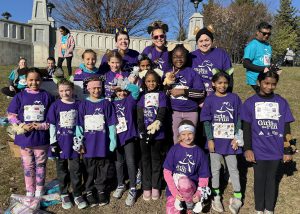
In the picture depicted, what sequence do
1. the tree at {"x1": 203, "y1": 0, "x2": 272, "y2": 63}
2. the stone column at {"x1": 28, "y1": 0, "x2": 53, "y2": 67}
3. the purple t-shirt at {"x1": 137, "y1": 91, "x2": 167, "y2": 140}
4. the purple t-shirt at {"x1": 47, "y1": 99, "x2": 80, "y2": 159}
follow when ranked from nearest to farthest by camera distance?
1. the purple t-shirt at {"x1": 47, "y1": 99, "x2": 80, "y2": 159}
2. the purple t-shirt at {"x1": 137, "y1": 91, "x2": 167, "y2": 140}
3. the stone column at {"x1": 28, "y1": 0, "x2": 53, "y2": 67}
4. the tree at {"x1": 203, "y1": 0, "x2": 272, "y2": 63}

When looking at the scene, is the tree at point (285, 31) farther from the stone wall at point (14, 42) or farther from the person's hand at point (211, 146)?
the person's hand at point (211, 146)

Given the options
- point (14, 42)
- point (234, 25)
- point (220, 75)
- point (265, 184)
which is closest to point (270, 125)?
point (265, 184)

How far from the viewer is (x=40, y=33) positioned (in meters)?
18.8

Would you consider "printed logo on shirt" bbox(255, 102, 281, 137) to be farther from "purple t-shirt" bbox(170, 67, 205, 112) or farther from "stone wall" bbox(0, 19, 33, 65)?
"stone wall" bbox(0, 19, 33, 65)

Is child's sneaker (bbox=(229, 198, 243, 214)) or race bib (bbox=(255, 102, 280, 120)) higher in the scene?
race bib (bbox=(255, 102, 280, 120))

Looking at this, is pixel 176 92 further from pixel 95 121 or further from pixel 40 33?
pixel 40 33

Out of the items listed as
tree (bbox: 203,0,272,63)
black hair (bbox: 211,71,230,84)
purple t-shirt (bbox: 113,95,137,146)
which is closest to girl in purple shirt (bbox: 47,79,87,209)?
purple t-shirt (bbox: 113,95,137,146)

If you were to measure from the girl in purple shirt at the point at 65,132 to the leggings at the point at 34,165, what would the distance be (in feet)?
0.85

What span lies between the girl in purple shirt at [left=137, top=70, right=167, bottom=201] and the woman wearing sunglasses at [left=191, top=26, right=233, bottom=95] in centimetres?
67

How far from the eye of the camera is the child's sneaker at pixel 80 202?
14.2 feet

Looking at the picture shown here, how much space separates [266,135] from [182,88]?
1.26 metres

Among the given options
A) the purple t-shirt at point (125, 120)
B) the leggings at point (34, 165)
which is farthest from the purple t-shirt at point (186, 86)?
the leggings at point (34, 165)

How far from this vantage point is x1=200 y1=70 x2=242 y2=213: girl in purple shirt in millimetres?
4203

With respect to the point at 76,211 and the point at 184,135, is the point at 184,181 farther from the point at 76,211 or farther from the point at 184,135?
the point at 76,211
